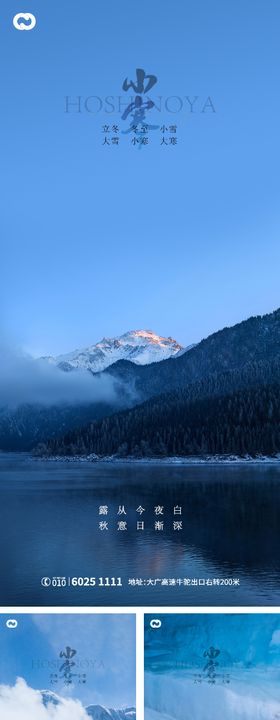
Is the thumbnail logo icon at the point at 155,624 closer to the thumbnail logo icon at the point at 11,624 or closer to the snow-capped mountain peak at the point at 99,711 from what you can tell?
the snow-capped mountain peak at the point at 99,711

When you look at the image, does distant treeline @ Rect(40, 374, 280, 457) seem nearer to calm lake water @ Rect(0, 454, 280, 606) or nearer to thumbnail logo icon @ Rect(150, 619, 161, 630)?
calm lake water @ Rect(0, 454, 280, 606)

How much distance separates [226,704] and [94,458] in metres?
147

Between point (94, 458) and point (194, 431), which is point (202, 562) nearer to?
point (194, 431)

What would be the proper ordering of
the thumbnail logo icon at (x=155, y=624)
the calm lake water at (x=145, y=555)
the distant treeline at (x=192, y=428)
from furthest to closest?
the distant treeline at (x=192, y=428) → the calm lake water at (x=145, y=555) → the thumbnail logo icon at (x=155, y=624)

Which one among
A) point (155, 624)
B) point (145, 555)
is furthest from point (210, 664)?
point (145, 555)

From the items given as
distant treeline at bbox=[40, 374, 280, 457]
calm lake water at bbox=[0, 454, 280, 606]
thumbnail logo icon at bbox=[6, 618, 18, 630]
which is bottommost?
calm lake water at bbox=[0, 454, 280, 606]

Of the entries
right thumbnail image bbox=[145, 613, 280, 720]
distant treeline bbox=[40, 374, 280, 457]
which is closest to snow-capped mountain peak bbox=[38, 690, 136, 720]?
right thumbnail image bbox=[145, 613, 280, 720]

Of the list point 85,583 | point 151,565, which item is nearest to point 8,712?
point 85,583

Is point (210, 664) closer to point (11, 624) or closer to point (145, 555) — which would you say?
point (11, 624)

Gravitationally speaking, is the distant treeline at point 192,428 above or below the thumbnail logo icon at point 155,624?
above

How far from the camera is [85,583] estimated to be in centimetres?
1097

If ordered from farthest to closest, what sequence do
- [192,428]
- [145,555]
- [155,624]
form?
[192,428] < [145,555] < [155,624]

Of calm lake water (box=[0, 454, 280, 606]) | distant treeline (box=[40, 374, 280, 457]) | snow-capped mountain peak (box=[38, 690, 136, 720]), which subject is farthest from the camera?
distant treeline (box=[40, 374, 280, 457])

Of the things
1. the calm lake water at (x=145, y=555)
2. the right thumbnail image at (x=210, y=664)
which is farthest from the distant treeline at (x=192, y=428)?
the right thumbnail image at (x=210, y=664)
